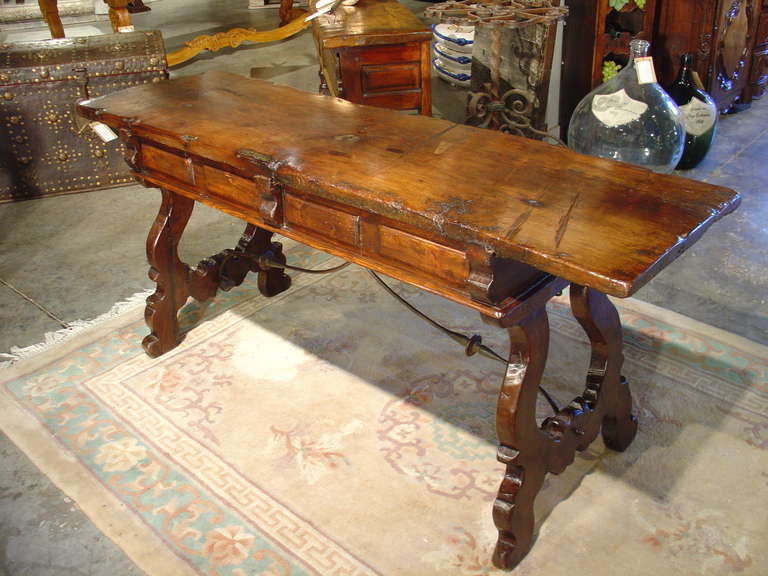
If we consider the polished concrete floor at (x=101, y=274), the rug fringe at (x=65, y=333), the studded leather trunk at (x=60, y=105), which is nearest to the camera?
the polished concrete floor at (x=101, y=274)

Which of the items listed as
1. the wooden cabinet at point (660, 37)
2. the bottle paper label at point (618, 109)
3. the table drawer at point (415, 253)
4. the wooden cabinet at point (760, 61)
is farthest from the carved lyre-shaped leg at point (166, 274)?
the wooden cabinet at point (760, 61)

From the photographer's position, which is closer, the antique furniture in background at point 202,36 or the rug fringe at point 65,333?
the rug fringe at point 65,333

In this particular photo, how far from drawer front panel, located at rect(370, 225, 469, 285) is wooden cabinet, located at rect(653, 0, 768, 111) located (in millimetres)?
2935

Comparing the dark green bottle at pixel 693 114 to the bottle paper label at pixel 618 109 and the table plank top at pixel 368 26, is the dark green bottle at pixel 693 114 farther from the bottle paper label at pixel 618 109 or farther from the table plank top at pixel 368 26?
the table plank top at pixel 368 26

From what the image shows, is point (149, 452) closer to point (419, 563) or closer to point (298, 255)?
point (419, 563)

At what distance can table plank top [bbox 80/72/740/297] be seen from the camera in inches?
54.0

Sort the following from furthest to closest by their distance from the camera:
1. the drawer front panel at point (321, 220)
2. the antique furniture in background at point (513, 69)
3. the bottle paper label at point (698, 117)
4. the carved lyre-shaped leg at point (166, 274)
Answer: the bottle paper label at point (698, 117) → the antique furniture in background at point (513, 69) → the carved lyre-shaped leg at point (166, 274) → the drawer front panel at point (321, 220)

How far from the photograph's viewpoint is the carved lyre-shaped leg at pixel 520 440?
1.57m

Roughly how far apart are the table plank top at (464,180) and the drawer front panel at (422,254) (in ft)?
0.14

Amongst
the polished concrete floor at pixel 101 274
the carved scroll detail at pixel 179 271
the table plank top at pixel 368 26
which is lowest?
the polished concrete floor at pixel 101 274

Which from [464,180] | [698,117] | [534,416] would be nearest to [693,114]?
[698,117]

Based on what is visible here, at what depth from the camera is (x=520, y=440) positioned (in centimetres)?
161

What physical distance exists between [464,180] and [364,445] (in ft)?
2.66

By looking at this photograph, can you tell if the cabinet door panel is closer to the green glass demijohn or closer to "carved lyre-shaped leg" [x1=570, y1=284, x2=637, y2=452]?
the green glass demijohn
